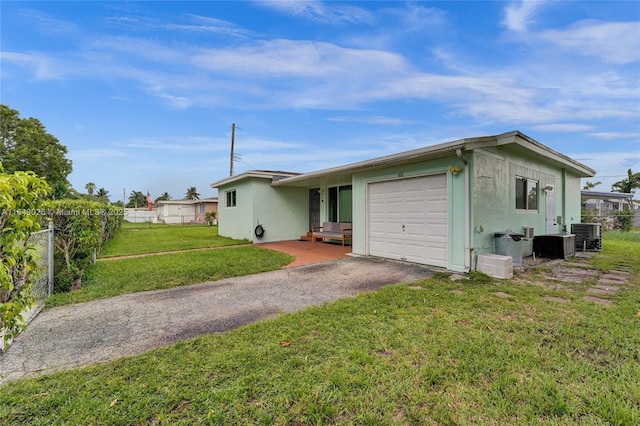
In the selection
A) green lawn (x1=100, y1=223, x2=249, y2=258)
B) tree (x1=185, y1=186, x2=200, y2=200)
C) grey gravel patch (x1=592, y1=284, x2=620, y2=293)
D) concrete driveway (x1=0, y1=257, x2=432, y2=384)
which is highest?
tree (x1=185, y1=186, x2=200, y2=200)

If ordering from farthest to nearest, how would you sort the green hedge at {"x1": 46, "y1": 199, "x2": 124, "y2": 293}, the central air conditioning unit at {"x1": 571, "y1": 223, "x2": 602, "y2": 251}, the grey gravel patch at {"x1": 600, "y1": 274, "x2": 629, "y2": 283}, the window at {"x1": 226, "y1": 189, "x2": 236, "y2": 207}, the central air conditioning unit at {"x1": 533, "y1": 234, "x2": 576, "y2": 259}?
the window at {"x1": 226, "y1": 189, "x2": 236, "y2": 207} < the central air conditioning unit at {"x1": 571, "y1": 223, "x2": 602, "y2": 251} < the central air conditioning unit at {"x1": 533, "y1": 234, "x2": 576, "y2": 259} < the grey gravel patch at {"x1": 600, "y1": 274, "x2": 629, "y2": 283} < the green hedge at {"x1": 46, "y1": 199, "x2": 124, "y2": 293}

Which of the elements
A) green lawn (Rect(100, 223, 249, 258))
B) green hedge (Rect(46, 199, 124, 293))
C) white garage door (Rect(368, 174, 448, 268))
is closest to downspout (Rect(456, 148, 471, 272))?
white garage door (Rect(368, 174, 448, 268))

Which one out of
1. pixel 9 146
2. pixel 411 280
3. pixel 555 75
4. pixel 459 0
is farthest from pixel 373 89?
pixel 9 146

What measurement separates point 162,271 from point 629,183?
35.5m

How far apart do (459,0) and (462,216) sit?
637 cm

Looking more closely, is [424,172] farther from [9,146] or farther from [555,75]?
[9,146]

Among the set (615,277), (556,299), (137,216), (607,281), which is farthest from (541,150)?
(137,216)

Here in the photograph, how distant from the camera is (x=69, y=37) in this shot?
25.2 ft

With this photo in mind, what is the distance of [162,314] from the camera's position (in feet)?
12.7

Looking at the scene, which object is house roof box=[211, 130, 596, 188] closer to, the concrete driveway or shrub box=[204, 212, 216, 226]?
the concrete driveway

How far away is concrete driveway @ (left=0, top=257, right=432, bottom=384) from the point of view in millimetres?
2799

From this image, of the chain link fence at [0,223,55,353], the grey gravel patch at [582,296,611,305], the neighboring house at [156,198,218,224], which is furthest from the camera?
the neighboring house at [156,198,218,224]

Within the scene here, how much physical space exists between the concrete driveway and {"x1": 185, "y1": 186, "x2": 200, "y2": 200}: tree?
56.4 m

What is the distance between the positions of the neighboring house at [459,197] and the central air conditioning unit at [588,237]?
0.51 metres
